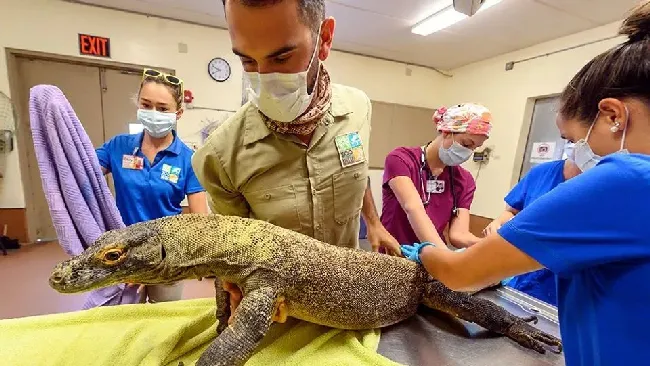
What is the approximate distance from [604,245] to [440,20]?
4653 mm

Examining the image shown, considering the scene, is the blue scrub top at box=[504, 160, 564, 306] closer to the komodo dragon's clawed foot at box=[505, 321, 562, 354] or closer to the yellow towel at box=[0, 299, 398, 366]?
the komodo dragon's clawed foot at box=[505, 321, 562, 354]

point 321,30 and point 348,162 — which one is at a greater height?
point 321,30

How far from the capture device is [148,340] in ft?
3.38

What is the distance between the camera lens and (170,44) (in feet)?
16.0

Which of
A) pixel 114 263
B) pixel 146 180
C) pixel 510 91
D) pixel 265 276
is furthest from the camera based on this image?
pixel 510 91

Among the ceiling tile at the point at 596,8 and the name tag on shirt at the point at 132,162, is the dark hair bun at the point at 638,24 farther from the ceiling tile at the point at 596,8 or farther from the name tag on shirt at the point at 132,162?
the ceiling tile at the point at 596,8

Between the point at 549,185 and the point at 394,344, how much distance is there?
3.90 feet

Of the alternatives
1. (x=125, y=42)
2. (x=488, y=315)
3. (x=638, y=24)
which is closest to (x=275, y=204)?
(x=488, y=315)

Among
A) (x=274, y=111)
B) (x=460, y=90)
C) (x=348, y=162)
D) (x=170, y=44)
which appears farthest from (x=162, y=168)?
(x=460, y=90)

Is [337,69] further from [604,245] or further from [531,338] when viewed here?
[604,245]

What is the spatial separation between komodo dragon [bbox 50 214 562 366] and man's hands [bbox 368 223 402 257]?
15 cm

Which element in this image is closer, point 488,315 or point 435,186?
point 488,315

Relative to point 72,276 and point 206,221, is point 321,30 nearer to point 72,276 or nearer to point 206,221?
point 206,221

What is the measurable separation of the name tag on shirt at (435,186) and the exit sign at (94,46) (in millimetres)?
4765
